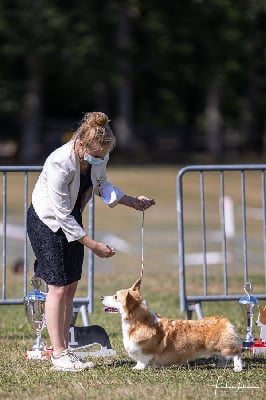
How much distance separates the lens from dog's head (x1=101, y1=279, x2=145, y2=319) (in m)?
6.42

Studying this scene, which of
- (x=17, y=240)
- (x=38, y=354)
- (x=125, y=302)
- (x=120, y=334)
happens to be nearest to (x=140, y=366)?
(x=125, y=302)

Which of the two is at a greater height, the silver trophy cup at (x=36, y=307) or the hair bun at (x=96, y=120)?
the hair bun at (x=96, y=120)

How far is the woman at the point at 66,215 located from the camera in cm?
623

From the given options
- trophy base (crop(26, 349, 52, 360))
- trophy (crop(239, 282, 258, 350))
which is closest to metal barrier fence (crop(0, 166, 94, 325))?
trophy base (crop(26, 349, 52, 360))

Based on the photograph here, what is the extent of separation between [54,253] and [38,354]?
3.33 feet

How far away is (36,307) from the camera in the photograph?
714 centimetres

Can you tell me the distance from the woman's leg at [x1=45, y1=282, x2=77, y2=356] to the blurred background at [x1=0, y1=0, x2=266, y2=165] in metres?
40.9

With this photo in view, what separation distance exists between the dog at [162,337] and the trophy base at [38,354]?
2.60ft

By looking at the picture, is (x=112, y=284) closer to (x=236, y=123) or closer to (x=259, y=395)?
(x=259, y=395)

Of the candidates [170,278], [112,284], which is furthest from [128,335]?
[170,278]

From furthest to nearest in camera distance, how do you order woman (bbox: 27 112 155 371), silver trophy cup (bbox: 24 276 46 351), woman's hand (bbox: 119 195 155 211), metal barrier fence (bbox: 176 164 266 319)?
metal barrier fence (bbox: 176 164 266 319)
silver trophy cup (bbox: 24 276 46 351)
woman's hand (bbox: 119 195 155 211)
woman (bbox: 27 112 155 371)

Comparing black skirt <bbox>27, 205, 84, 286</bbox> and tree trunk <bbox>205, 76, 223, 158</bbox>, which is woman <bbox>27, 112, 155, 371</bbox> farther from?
tree trunk <bbox>205, 76, 223, 158</bbox>

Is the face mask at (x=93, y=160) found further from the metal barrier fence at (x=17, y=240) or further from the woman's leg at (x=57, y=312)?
the metal barrier fence at (x=17, y=240)

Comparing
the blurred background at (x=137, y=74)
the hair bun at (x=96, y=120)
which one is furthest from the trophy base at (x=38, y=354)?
the blurred background at (x=137, y=74)
